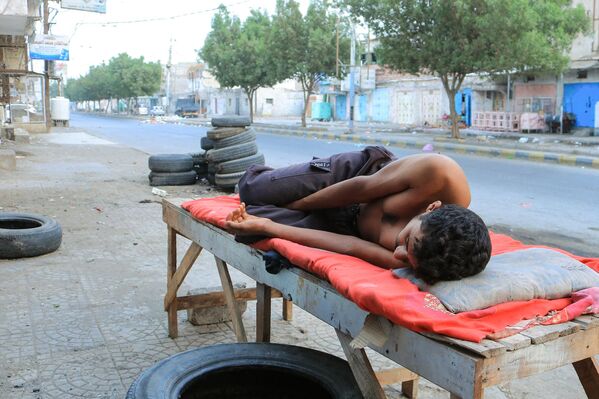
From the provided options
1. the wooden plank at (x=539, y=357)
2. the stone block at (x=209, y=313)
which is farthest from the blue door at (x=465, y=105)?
the wooden plank at (x=539, y=357)

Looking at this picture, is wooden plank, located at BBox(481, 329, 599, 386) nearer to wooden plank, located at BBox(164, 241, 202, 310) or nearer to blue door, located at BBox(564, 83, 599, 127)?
wooden plank, located at BBox(164, 241, 202, 310)

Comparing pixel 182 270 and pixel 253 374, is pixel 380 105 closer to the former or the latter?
pixel 182 270

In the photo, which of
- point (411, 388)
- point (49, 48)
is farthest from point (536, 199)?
point (49, 48)

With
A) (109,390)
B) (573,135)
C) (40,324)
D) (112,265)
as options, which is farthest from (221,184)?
(573,135)

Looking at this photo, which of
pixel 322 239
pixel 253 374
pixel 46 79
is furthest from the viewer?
pixel 46 79

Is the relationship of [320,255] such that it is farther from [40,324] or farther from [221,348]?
[40,324]

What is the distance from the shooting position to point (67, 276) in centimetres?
552

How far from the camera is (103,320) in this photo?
4410mm

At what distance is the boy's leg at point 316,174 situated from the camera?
10.5 ft

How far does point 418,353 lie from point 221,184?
9141 millimetres

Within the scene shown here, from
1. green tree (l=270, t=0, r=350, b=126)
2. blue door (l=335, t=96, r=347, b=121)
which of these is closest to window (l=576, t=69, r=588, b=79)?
green tree (l=270, t=0, r=350, b=126)

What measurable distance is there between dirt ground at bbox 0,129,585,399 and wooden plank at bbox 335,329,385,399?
1.36m

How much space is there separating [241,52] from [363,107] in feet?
35.3

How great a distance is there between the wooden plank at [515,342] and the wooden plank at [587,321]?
0.79ft
